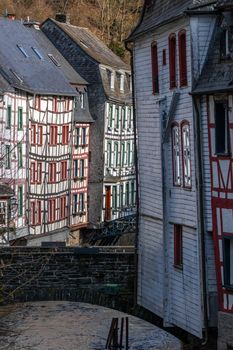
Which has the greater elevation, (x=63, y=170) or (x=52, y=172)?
(x=63, y=170)

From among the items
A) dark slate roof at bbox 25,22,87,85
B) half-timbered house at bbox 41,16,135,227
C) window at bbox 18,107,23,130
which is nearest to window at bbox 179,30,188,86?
window at bbox 18,107,23,130

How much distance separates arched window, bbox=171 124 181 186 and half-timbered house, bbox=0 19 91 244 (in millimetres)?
23887

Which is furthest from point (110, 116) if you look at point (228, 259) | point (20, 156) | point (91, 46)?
point (228, 259)

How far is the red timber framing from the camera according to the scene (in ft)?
101

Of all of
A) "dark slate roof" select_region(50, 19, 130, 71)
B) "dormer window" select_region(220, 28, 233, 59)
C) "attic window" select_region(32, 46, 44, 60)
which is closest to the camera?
"dormer window" select_region(220, 28, 233, 59)

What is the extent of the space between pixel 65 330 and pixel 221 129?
20972 mm

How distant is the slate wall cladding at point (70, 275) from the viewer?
38.7 meters

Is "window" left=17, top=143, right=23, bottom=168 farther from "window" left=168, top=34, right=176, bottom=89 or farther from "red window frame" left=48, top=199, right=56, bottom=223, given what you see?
"window" left=168, top=34, right=176, bottom=89

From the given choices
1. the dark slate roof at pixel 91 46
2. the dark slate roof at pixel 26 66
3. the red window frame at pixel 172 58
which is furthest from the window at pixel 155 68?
the dark slate roof at pixel 91 46

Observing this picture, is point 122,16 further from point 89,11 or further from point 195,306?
point 195,306

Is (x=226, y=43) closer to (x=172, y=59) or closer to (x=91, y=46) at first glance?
(x=172, y=59)

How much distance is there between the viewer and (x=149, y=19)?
37.0 m

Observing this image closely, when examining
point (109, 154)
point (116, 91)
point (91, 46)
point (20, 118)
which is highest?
point (91, 46)

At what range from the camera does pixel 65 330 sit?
1992 inches
